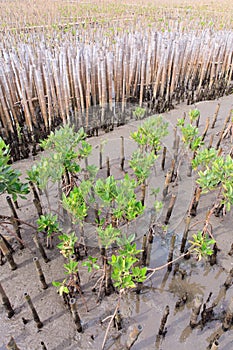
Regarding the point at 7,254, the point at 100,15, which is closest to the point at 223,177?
the point at 7,254

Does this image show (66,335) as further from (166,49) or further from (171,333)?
(166,49)

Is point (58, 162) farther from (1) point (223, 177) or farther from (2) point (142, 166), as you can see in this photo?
(1) point (223, 177)

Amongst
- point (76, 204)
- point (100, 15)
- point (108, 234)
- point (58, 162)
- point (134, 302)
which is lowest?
point (134, 302)

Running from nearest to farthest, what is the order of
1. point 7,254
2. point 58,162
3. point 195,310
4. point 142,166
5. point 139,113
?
point 195,310 < point 7,254 < point 58,162 < point 142,166 < point 139,113

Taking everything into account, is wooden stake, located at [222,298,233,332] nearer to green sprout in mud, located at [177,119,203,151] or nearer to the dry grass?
green sprout in mud, located at [177,119,203,151]

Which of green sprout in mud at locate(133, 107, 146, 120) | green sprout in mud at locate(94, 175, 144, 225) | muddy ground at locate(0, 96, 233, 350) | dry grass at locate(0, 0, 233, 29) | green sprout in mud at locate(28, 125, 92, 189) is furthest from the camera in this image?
dry grass at locate(0, 0, 233, 29)

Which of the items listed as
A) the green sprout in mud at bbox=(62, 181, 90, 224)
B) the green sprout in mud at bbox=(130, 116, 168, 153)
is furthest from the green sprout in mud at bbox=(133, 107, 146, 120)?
the green sprout in mud at bbox=(62, 181, 90, 224)

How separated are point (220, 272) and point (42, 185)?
6.43 feet

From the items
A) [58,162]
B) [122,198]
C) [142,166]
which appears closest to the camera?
[122,198]

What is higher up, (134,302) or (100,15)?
(100,15)

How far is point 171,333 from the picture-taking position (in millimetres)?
2229

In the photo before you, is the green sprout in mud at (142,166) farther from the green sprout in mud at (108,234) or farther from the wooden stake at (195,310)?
the wooden stake at (195,310)

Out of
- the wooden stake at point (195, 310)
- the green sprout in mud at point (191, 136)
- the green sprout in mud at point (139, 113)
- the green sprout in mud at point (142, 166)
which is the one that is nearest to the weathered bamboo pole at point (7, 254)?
the green sprout in mud at point (142, 166)

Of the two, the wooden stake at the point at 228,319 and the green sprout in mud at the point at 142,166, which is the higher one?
the green sprout in mud at the point at 142,166
